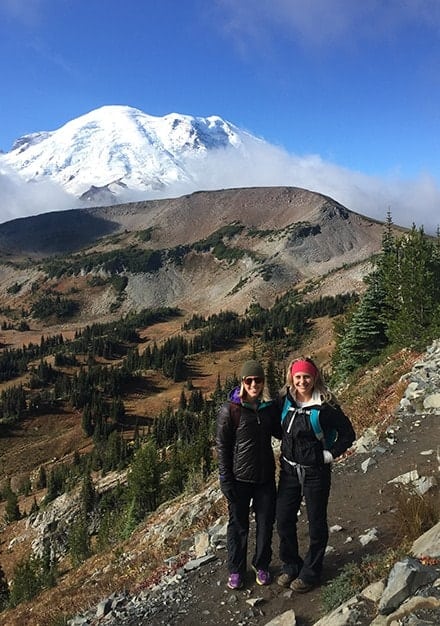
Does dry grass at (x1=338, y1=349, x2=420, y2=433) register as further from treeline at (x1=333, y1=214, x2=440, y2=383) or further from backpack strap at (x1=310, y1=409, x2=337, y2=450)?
backpack strap at (x1=310, y1=409, x2=337, y2=450)

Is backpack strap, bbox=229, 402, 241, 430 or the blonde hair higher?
the blonde hair

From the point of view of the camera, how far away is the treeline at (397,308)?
1283 inches

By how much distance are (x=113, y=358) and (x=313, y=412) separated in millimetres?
177093

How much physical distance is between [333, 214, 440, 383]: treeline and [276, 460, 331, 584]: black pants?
76.2 ft

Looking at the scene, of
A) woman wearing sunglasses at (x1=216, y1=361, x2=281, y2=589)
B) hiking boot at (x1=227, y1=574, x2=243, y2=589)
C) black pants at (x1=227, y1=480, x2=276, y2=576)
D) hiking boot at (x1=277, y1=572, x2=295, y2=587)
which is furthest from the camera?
hiking boot at (x1=227, y1=574, x2=243, y2=589)

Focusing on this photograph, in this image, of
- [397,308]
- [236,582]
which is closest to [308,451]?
[236,582]

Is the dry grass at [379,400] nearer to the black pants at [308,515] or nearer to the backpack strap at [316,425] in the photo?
the black pants at [308,515]

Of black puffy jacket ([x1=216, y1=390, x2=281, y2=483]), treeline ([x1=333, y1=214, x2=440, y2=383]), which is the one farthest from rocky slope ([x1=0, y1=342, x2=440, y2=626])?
treeline ([x1=333, y1=214, x2=440, y2=383])

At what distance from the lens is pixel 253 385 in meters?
7.35

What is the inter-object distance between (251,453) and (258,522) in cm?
131

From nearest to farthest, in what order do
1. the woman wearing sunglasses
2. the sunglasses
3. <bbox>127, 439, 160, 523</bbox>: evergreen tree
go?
the sunglasses, the woman wearing sunglasses, <bbox>127, 439, 160, 523</bbox>: evergreen tree

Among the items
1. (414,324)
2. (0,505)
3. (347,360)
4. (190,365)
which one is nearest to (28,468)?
(0,505)

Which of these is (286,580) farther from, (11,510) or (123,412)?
(123,412)

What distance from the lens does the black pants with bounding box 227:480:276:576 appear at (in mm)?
7773
